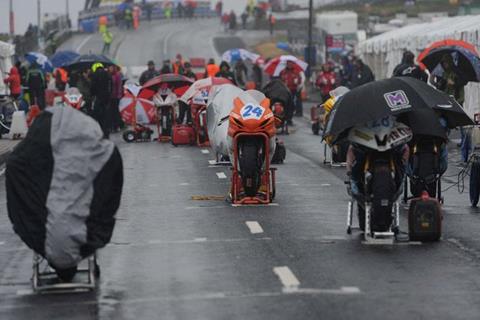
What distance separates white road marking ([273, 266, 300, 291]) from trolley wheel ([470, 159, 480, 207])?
19.5 feet

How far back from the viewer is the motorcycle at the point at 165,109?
1396 inches

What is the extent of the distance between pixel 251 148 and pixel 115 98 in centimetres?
2092

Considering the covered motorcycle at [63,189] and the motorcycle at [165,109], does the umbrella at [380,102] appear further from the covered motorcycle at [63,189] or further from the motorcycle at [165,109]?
the motorcycle at [165,109]

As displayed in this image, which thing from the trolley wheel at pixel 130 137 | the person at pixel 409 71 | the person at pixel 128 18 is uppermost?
the person at pixel 409 71

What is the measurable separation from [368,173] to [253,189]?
4540 mm

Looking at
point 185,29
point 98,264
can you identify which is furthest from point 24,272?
point 185,29

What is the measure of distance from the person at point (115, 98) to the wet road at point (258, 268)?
18560 millimetres

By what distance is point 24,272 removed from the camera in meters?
14.3

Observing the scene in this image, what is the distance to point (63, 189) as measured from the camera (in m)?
12.5

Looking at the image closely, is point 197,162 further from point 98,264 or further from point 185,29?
point 185,29

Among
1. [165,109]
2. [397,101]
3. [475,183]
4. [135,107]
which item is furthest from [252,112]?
[135,107]

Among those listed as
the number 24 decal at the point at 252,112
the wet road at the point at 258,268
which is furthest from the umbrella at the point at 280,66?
the number 24 decal at the point at 252,112

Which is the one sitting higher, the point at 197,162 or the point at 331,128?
the point at 331,128

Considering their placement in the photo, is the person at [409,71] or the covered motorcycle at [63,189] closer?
the covered motorcycle at [63,189]
